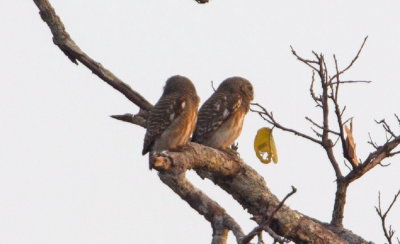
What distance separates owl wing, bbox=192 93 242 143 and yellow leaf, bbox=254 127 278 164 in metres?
2.37

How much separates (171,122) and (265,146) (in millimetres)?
1816

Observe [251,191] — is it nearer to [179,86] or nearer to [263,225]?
[263,225]

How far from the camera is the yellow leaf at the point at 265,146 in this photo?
9.81 m

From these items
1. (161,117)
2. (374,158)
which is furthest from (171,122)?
(374,158)

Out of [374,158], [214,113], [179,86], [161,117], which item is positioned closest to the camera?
[374,158]

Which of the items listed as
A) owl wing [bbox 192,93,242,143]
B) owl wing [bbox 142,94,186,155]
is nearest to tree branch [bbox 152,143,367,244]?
owl wing [bbox 142,94,186,155]

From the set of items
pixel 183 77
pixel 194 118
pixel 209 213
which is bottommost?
pixel 209 213

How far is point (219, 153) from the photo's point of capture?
9328 millimetres

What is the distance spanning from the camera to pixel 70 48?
35.6ft

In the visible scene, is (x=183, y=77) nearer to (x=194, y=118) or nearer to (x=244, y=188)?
(x=194, y=118)

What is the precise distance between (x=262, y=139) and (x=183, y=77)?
2724 mm

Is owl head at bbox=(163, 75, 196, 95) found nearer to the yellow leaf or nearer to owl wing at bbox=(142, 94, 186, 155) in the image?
owl wing at bbox=(142, 94, 186, 155)

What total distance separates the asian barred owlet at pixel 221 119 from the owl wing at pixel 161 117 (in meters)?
0.88

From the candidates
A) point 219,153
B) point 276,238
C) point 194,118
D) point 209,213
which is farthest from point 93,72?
point 276,238
